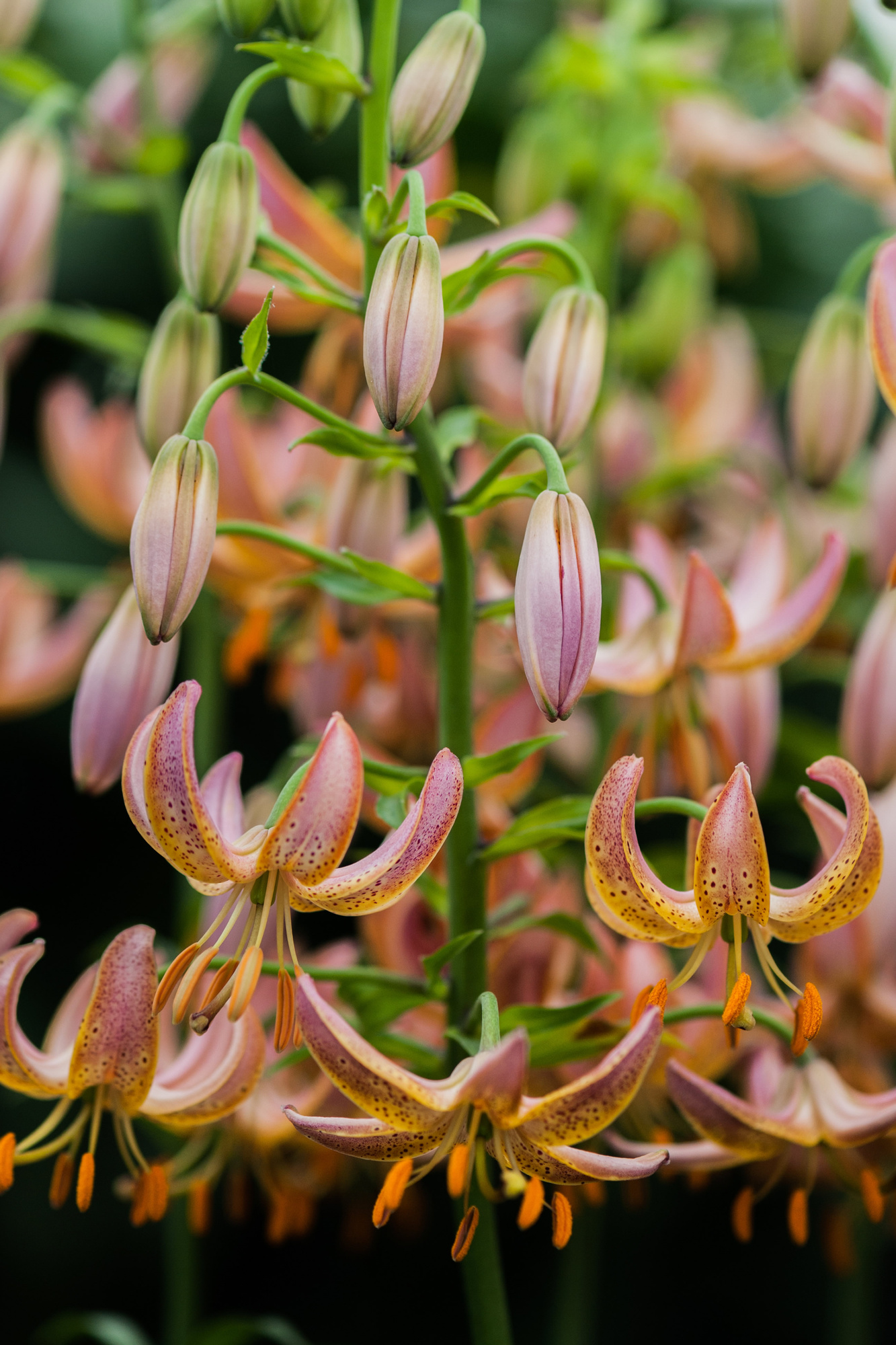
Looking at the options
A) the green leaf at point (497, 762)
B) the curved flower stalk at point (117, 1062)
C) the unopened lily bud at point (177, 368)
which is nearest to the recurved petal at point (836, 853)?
the green leaf at point (497, 762)

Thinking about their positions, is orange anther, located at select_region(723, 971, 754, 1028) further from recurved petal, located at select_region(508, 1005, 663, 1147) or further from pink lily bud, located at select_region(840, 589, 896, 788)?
pink lily bud, located at select_region(840, 589, 896, 788)

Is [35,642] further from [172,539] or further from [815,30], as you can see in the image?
[815,30]

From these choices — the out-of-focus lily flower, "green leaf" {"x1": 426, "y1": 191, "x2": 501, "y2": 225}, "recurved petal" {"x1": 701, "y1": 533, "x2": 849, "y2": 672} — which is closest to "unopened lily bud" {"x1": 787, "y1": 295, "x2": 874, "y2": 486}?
"recurved petal" {"x1": 701, "y1": 533, "x2": 849, "y2": 672}

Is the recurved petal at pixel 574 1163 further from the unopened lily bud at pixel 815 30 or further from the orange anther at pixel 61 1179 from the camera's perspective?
the unopened lily bud at pixel 815 30

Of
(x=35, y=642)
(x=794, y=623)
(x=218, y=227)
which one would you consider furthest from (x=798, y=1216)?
(x=35, y=642)

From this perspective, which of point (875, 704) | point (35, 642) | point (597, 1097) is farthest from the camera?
point (35, 642)

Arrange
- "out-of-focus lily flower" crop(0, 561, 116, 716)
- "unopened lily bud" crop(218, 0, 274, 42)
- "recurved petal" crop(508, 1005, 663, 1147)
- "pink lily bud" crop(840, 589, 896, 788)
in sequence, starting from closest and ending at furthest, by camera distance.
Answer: "recurved petal" crop(508, 1005, 663, 1147), "unopened lily bud" crop(218, 0, 274, 42), "pink lily bud" crop(840, 589, 896, 788), "out-of-focus lily flower" crop(0, 561, 116, 716)

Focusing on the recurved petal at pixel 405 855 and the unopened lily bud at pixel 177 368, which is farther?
the unopened lily bud at pixel 177 368
